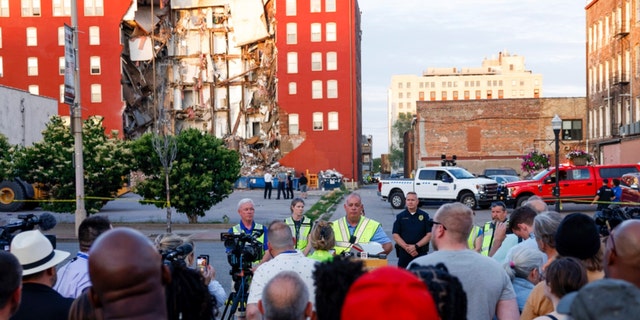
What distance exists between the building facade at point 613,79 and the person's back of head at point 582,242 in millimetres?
40093

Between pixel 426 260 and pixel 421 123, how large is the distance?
6080 cm

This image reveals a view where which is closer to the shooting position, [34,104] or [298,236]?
[298,236]

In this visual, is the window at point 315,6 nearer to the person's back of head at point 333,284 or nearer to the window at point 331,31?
the window at point 331,31

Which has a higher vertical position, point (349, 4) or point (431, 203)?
point (349, 4)

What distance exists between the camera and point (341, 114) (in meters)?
67.0

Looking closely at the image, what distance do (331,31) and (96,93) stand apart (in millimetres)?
22137

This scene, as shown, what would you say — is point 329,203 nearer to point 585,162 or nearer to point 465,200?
point 465,200

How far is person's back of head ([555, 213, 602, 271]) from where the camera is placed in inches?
191

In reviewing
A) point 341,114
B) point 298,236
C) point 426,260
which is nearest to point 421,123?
point 341,114

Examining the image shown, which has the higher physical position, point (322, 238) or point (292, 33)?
point (292, 33)

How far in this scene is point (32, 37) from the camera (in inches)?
2586

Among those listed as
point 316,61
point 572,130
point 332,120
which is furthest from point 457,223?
point 316,61

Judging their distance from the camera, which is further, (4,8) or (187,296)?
(4,8)

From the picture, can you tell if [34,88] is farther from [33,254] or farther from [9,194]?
[33,254]
